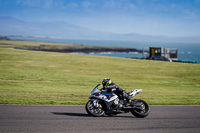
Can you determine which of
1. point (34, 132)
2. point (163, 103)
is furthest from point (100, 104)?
point (163, 103)

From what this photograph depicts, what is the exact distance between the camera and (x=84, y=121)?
9289 millimetres

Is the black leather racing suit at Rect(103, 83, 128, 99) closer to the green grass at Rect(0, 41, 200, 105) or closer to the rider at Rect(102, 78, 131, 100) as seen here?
the rider at Rect(102, 78, 131, 100)

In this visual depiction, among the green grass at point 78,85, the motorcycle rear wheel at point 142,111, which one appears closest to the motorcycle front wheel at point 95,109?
the motorcycle rear wheel at point 142,111

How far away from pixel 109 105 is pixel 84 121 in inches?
50.6

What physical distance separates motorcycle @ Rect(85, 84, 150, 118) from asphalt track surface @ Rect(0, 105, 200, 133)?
233 mm

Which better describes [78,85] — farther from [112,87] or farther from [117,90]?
[112,87]

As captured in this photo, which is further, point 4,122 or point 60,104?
point 60,104

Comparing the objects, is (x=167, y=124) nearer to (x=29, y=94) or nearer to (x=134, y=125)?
(x=134, y=125)

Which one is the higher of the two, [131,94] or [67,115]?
[131,94]

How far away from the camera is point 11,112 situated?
404 inches

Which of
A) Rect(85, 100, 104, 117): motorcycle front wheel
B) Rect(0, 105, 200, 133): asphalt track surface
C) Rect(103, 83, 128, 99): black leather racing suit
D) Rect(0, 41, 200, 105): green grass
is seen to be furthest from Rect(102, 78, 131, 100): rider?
Rect(0, 41, 200, 105): green grass

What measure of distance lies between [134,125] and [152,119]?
1.23 m

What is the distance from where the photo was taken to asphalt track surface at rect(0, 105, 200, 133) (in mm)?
8164

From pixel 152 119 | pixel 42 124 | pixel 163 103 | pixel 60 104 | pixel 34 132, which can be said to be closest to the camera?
pixel 34 132
